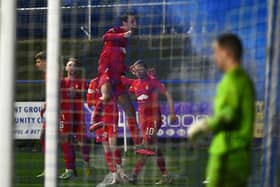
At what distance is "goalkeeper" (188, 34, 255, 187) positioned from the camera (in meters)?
5.58

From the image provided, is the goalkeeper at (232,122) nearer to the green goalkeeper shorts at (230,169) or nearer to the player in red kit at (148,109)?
the green goalkeeper shorts at (230,169)

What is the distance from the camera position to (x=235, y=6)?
747 centimetres

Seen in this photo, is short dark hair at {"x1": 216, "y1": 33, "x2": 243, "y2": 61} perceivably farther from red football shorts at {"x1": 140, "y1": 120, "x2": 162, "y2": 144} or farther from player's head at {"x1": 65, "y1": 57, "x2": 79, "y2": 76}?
red football shorts at {"x1": 140, "y1": 120, "x2": 162, "y2": 144}

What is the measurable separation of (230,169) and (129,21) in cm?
282

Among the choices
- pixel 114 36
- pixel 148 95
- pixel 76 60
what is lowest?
pixel 148 95

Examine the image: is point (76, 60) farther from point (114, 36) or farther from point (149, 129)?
point (149, 129)

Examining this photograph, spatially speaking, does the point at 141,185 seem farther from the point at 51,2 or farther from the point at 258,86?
the point at 51,2

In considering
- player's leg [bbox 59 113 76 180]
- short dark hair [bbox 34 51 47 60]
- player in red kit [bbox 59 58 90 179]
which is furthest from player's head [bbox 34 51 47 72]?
Answer: player's leg [bbox 59 113 76 180]

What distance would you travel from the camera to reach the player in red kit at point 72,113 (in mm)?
7281

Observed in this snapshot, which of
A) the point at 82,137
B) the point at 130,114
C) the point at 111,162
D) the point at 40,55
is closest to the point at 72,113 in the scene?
the point at 82,137

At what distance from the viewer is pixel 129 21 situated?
8055 millimetres

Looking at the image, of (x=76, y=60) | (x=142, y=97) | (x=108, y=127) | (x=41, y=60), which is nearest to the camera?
(x=41, y=60)

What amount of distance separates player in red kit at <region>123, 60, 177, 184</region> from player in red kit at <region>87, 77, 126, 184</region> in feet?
0.70

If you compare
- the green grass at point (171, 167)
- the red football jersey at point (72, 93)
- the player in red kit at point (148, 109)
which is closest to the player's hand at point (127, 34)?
the player in red kit at point (148, 109)
